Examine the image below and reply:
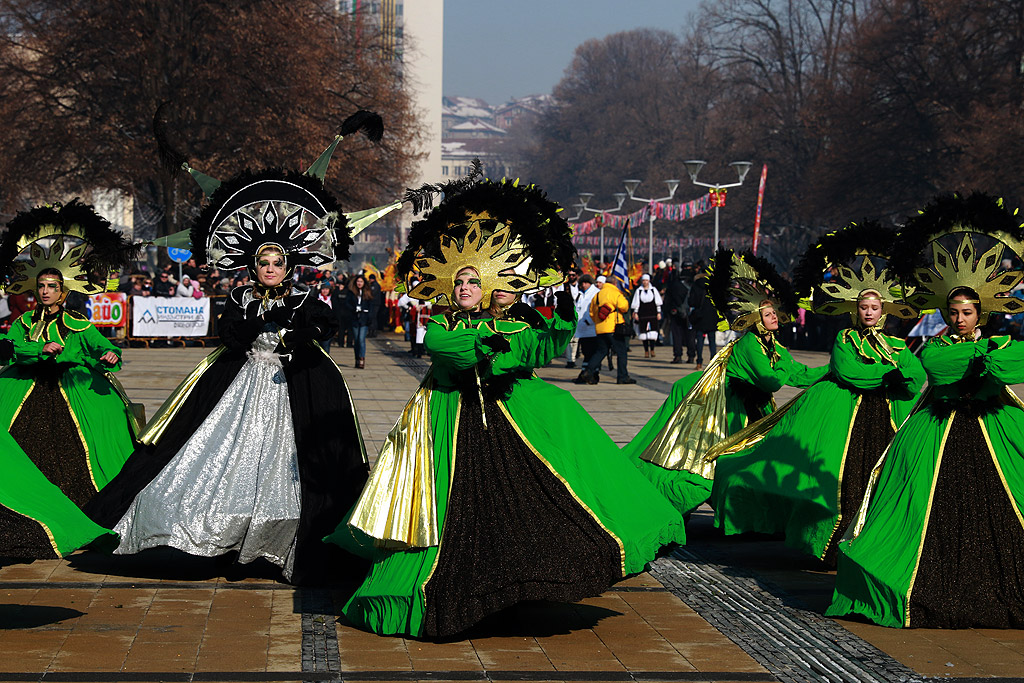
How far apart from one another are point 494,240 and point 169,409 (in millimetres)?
2242

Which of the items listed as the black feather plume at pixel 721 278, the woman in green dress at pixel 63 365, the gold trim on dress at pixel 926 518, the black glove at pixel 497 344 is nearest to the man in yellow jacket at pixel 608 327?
the black feather plume at pixel 721 278

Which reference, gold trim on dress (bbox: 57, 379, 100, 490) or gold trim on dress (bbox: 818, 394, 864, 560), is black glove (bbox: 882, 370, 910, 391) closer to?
gold trim on dress (bbox: 818, 394, 864, 560)

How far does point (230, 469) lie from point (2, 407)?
168 centimetres

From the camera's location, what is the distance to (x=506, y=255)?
20.8 ft

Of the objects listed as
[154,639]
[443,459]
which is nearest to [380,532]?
[443,459]

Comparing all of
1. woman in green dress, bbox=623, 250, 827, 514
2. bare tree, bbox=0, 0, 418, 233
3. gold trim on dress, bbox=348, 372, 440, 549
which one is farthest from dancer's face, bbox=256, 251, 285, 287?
bare tree, bbox=0, 0, 418, 233

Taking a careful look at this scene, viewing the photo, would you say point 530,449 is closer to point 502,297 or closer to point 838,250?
point 502,297

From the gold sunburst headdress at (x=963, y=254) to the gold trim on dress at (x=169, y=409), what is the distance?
12.2ft

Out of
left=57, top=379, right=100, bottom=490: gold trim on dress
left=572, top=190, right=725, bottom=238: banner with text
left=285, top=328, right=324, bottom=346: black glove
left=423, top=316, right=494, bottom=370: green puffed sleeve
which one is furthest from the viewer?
left=572, top=190, right=725, bottom=238: banner with text

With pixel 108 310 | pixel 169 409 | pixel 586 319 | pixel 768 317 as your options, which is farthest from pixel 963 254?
pixel 108 310

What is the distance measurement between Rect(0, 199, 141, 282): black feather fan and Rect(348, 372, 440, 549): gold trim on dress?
9.15 feet

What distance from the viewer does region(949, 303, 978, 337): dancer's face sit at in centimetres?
655

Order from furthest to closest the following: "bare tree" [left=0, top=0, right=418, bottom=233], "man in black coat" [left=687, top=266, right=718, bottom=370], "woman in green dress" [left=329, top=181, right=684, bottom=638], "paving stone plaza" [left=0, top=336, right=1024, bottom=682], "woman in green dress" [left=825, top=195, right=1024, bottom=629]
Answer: "bare tree" [left=0, top=0, right=418, bottom=233]
"man in black coat" [left=687, top=266, right=718, bottom=370]
"woman in green dress" [left=825, top=195, right=1024, bottom=629]
"woman in green dress" [left=329, top=181, right=684, bottom=638]
"paving stone plaza" [left=0, top=336, right=1024, bottom=682]

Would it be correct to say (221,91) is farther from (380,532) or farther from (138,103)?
(380,532)
